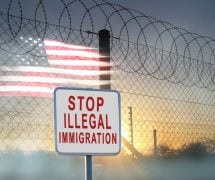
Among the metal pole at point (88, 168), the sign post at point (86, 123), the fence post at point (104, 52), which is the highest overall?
the fence post at point (104, 52)

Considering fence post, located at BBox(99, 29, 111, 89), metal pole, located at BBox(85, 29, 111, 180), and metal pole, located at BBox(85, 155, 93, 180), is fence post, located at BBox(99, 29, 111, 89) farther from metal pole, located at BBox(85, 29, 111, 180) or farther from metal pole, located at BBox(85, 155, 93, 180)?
metal pole, located at BBox(85, 155, 93, 180)

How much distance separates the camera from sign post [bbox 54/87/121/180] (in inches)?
145

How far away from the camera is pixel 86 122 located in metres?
3.73

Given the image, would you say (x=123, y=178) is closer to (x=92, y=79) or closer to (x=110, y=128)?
(x=92, y=79)

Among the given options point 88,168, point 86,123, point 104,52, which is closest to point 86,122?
point 86,123

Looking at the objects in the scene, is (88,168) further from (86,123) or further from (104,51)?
(104,51)

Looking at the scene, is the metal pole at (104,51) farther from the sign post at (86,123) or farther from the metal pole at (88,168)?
the metal pole at (88,168)

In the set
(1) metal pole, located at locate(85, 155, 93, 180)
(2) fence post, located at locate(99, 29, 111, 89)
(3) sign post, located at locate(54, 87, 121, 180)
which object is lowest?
(1) metal pole, located at locate(85, 155, 93, 180)

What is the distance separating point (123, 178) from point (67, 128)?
10.5 meters

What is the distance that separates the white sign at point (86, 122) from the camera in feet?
12.0

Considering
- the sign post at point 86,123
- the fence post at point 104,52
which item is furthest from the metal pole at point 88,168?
the fence post at point 104,52

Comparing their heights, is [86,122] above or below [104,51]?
below

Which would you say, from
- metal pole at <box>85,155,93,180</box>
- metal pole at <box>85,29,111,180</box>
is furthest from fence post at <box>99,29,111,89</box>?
metal pole at <box>85,155,93,180</box>

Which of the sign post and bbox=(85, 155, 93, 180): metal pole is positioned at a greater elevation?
the sign post
